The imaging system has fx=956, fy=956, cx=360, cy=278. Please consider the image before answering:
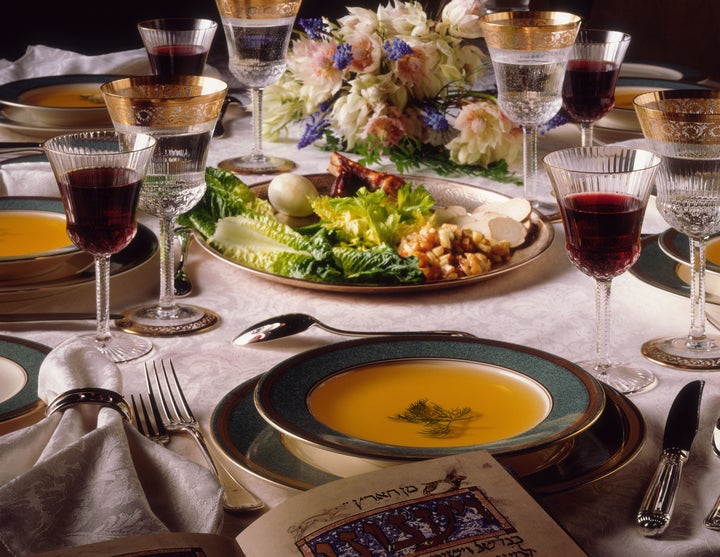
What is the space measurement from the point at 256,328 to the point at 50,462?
49 centimetres

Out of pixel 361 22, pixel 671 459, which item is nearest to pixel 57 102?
pixel 361 22

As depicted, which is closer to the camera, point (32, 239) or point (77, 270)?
point (77, 270)

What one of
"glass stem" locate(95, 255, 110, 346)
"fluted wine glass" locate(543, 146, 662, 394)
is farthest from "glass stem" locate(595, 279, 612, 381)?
"glass stem" locate(95, 255, 110, 346)

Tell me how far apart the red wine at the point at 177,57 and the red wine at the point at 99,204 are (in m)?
0.83

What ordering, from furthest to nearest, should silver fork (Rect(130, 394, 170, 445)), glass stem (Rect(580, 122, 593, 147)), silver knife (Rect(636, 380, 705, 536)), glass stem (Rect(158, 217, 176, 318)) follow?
glass stem (Rect(580, 122, 593, 147)) → glass stem (Rect(158, 217, 176, 318)) → silver fork (Rect(130, 394, 170, 445)) → silver knife (Rect(636, 380, 705, 536))

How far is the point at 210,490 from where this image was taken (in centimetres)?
85

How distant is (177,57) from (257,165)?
0.32m

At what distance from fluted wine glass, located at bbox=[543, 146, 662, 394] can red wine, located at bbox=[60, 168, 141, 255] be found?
54 centimetres

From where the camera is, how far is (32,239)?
159 centimetres

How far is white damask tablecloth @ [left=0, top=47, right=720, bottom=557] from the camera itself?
0.94m

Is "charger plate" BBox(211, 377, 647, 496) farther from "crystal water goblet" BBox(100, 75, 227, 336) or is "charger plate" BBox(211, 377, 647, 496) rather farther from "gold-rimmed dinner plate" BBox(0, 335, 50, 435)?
"crystal water goblet" BBox(100, 75, 227, 336)

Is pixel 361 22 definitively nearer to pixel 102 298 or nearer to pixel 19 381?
pixel 102 298

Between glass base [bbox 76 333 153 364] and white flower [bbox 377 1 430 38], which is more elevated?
white flower [bbox 377 1 430 38]

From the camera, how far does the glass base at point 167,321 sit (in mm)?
1338
